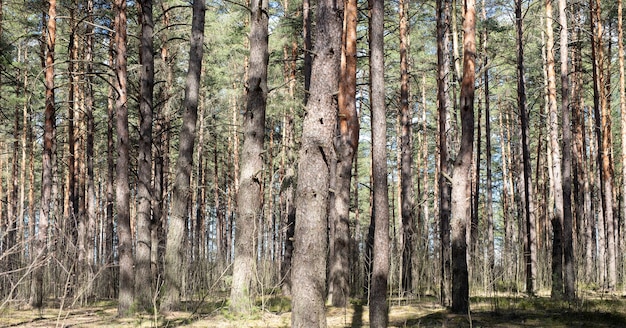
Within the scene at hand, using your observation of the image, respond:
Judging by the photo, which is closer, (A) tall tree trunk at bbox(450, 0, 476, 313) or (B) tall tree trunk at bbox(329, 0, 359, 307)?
(A) tall tree trunk at bbox(450, 0, 476, 313)

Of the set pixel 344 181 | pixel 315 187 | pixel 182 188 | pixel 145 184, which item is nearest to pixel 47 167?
pixel 145 184

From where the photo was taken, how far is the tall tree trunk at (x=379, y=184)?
20.1 feet

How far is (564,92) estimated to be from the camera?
37.3ft

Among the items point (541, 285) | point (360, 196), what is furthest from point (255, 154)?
point (360, 196)

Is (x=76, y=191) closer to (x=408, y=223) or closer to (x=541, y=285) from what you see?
(x=408, y=223)

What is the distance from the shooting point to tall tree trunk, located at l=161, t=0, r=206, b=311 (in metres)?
8.29

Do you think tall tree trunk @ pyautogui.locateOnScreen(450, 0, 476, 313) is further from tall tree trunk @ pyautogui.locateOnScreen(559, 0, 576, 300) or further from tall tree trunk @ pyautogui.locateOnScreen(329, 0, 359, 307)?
tall tree trunk @ pyautogui.locateOnScreen(559, 0, 576, 300)

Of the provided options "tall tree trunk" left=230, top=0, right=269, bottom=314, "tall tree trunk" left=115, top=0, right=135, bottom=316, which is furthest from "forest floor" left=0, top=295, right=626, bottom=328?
"tall tree trunk" left=115, top=0, right=135, bottom=316

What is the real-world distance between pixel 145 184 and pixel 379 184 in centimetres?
484

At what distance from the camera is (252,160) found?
25.0ft

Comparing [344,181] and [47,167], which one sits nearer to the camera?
[344,181]

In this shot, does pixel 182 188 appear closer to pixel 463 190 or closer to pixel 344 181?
pixel 344 181

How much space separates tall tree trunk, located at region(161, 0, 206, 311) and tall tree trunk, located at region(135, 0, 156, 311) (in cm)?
84

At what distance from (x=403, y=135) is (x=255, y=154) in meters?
7.23
